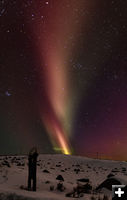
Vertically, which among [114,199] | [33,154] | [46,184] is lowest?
[114,199]

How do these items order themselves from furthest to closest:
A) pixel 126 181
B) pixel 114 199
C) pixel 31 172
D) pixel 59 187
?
pixel 126 181 < pixel 59 187 < pixel 31 172 < pixel 114 199

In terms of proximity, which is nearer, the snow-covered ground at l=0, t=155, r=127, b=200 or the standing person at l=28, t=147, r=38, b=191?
the snow-covered ground at l=0, t=155, r=127, b=200

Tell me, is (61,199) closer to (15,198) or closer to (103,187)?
(15,198)

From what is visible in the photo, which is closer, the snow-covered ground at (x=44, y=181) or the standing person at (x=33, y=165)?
the snow-covered ground at (x=44, y=181)

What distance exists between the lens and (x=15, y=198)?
807cm

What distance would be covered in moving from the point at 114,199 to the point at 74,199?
116 inches

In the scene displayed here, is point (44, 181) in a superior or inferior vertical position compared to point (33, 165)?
inferior

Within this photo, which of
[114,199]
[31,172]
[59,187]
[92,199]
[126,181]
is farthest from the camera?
[126,181]

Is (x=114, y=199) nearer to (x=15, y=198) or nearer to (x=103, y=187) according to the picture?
(x=15, y=198)

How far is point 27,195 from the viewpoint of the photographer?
8.16 metres

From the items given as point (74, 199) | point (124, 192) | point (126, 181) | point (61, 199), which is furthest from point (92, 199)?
point (126, 181)

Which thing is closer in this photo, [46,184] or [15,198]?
[15,198]

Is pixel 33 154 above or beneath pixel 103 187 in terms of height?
above

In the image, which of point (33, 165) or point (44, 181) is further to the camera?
point (44, 181)
